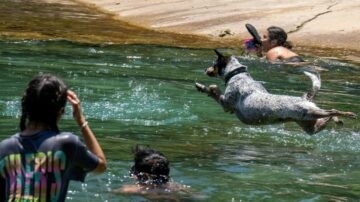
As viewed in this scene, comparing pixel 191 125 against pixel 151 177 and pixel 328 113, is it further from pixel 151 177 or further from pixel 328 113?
pixel 151 177

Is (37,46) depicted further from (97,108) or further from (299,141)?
(299,141)

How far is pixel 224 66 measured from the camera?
981 cm

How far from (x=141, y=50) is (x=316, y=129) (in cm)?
986

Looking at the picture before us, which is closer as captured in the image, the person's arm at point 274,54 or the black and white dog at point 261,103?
the black and white dog at point 261,103

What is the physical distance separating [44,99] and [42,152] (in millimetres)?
282

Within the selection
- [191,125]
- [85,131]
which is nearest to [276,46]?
[191,125]

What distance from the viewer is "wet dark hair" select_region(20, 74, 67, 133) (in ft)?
15.4

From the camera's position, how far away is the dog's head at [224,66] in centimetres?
970

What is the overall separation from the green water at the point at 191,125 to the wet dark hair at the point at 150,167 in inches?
8.9

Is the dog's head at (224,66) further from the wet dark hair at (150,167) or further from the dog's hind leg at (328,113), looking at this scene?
the wet dark hair at (150,167)

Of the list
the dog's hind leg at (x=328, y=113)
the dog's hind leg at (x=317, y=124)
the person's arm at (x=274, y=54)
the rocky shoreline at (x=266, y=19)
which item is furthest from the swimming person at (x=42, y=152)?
the rocky shoreline at (x=266, y=19)

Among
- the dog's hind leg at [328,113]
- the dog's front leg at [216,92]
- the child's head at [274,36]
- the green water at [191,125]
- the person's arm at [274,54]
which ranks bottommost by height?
the green water at [191,125]

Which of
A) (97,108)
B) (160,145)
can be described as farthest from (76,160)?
(97,108)

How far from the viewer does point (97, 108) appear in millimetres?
12203
